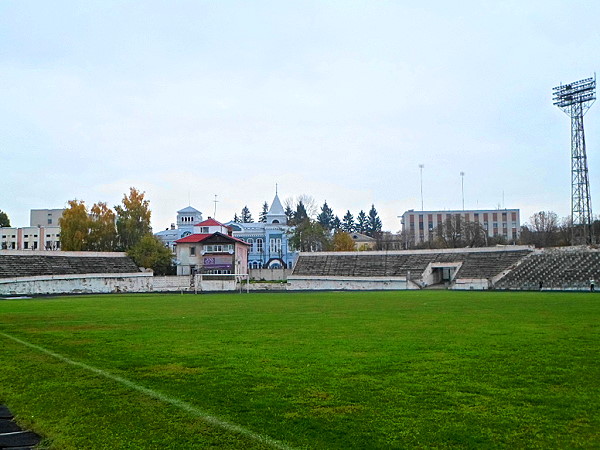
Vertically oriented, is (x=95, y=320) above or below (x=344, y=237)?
below

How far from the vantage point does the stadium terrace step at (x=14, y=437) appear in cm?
655

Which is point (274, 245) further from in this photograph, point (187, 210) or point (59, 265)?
point (59, 265)

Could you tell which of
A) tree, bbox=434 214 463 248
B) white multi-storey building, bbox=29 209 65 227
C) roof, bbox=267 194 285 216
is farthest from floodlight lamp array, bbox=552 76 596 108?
white multi-storey building, bbox=29 209 65 227

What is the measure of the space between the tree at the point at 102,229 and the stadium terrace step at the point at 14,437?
→ 271ft

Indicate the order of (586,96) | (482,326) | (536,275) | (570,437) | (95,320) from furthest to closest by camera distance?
(586,96), (536,275), (95,320), (482,326), (570,437)

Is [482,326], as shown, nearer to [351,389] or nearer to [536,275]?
[351,389]

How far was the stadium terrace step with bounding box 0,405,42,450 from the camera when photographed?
655 centimetres

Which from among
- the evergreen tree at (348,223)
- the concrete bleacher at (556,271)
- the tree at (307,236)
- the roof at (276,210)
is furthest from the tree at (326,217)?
the concrete bleacher at (556,271)

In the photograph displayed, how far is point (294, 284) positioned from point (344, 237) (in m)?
28.0

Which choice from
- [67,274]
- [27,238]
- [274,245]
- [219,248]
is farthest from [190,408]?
[27,238]

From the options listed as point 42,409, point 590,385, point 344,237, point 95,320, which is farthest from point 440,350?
point 344,237

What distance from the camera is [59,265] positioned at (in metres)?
68.1

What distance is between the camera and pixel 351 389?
900cm

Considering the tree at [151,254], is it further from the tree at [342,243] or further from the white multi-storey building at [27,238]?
the white multi-storey building at [27,238]
